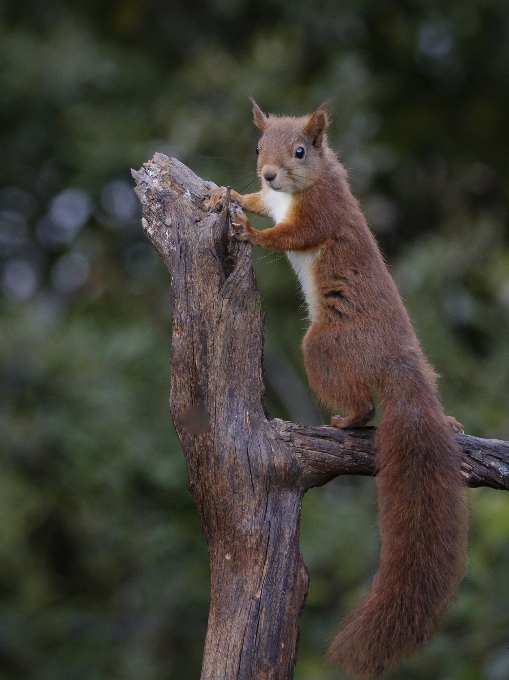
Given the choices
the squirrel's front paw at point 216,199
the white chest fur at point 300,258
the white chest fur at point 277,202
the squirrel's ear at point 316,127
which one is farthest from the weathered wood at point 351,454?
the squirrel's ear at point 316,127

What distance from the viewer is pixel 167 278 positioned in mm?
5707

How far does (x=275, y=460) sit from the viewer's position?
266 cm

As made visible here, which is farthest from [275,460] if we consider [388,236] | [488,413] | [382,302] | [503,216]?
[503,216]

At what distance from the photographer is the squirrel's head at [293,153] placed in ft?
10.3

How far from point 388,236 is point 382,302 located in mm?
3655

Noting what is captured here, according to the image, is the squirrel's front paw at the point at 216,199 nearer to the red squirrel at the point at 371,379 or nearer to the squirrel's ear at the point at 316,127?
the red squirrel at the point at 371,379

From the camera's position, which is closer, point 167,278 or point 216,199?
point 216,199

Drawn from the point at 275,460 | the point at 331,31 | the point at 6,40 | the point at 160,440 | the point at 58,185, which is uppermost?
the point at 331,31

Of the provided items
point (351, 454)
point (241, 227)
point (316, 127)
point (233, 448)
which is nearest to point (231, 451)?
point (233, 448)

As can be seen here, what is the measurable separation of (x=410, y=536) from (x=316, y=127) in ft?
4.40

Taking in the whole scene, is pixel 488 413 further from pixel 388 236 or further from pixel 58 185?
pixel 58 185

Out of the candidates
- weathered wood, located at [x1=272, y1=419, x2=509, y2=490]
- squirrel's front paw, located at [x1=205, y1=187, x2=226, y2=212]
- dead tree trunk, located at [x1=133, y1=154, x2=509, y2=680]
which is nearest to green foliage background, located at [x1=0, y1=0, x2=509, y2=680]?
weathered wood, located at [x1=272, y1=419, x2=509, y2=490]

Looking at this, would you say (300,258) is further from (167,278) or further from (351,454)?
(167,278)

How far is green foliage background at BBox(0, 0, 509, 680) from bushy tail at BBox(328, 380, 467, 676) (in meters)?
1.21
